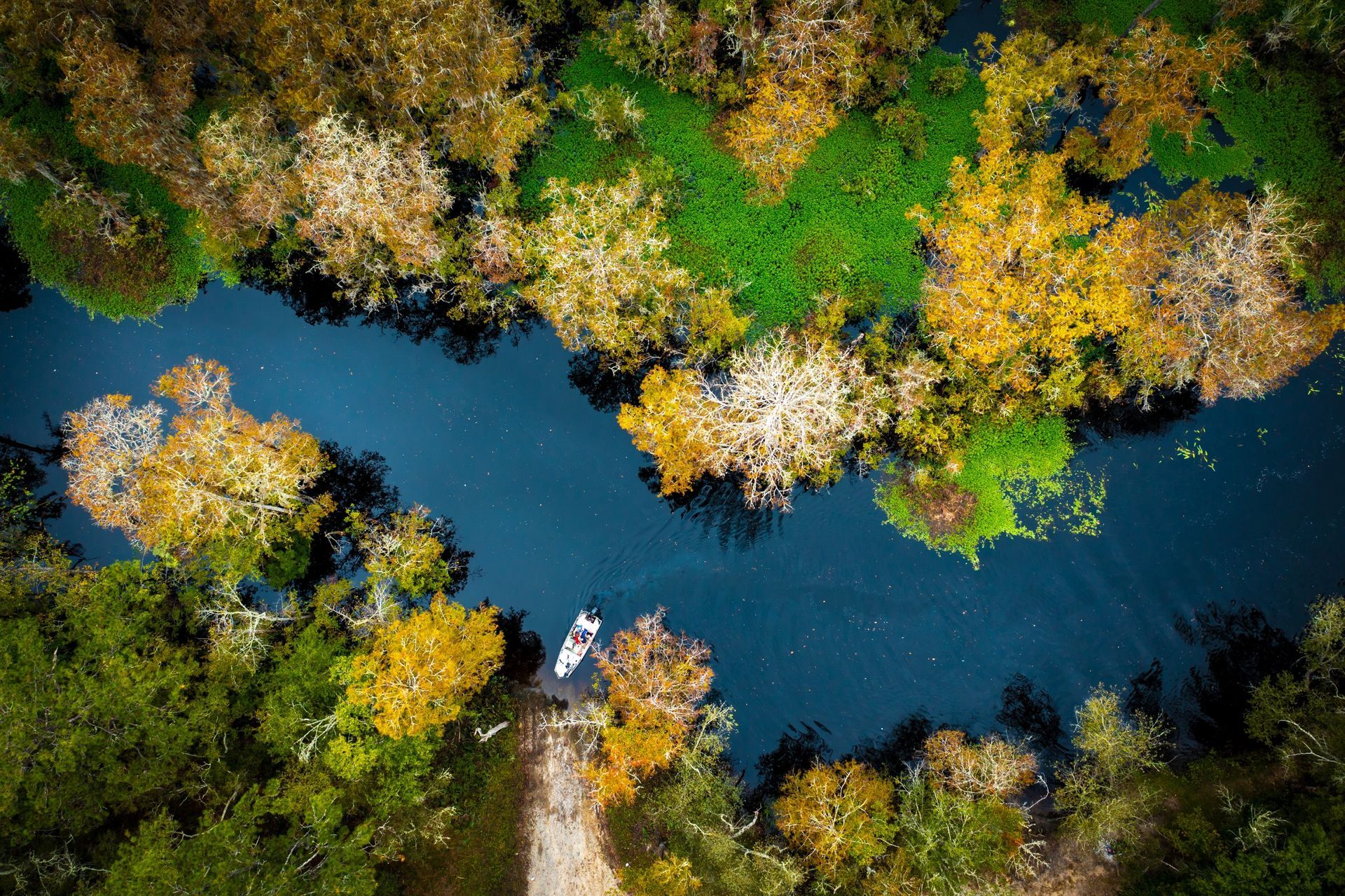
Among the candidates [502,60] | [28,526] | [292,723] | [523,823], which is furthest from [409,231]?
[523,823]

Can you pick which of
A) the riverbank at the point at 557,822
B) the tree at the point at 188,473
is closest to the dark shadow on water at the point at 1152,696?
the riverbank at the point at 557,822

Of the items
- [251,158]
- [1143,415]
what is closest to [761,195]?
[1143,415]

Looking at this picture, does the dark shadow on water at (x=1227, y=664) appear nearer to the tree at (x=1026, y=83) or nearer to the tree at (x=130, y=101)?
the tree at (x=1026, y=83)

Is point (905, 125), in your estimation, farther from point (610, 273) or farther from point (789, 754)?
point (789, 754)

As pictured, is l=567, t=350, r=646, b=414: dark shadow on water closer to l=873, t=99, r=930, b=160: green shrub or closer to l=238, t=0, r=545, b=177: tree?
l=238, t=0, r=545, b=177: tree

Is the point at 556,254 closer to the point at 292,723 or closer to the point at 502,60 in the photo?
the point at 502,60

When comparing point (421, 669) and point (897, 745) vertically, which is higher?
point (421, 669)
